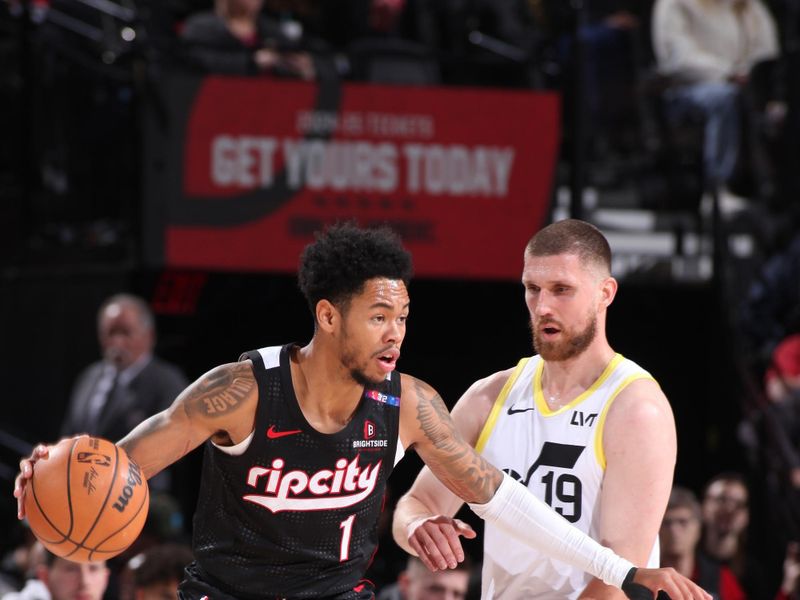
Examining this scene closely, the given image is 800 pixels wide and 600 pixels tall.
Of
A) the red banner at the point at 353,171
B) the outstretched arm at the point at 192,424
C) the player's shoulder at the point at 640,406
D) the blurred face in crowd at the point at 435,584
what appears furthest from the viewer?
the red banner at the point at 353,171

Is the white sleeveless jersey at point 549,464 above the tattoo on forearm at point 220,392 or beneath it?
beneath

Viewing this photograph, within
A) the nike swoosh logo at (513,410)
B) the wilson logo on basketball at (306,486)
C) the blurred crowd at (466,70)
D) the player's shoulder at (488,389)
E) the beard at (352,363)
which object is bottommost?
the wilson logo on basketball at (306,486)

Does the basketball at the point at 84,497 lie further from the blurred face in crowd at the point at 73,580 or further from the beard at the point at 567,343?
the blurred face in crowd at the point at 73,580

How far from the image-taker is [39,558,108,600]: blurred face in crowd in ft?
21.8

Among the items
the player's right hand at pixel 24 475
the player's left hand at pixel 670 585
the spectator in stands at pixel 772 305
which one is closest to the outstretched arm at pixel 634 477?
the player's left hand at pixel 670 585

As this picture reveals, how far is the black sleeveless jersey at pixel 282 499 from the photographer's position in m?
4.42

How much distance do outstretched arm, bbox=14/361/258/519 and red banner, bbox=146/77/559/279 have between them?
4726 mm

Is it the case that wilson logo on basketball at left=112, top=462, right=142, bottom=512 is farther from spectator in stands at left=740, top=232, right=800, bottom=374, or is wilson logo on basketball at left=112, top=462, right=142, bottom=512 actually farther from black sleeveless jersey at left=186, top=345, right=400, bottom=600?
spectator in stands at left=740, top=232, right=800, bottom=374

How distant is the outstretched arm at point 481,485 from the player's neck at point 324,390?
21cm

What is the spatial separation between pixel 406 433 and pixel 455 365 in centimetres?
574

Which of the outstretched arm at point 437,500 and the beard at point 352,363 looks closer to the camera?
the beard at point 352,363

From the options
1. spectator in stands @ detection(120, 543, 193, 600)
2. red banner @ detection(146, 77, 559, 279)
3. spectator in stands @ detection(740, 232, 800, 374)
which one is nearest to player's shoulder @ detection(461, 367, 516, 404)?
spectator in stands @ detection(120, 543, 193, 600)

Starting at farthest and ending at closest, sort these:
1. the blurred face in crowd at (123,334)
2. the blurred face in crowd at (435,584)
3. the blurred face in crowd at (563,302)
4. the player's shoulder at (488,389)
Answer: the blurred face in crowd at (123,334) < the blurred face in crowd at (435,584) < the player's shoulder at (488,389) < the blurred face in crowd at (563,302)

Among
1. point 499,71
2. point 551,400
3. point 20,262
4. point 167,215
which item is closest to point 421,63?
point 499,71
